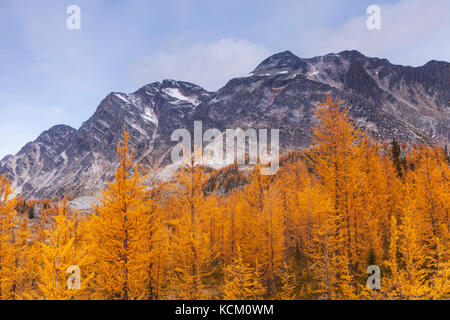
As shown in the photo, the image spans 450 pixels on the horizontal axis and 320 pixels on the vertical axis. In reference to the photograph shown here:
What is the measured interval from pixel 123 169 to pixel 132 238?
11.1 ft

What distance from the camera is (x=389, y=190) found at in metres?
26.0
